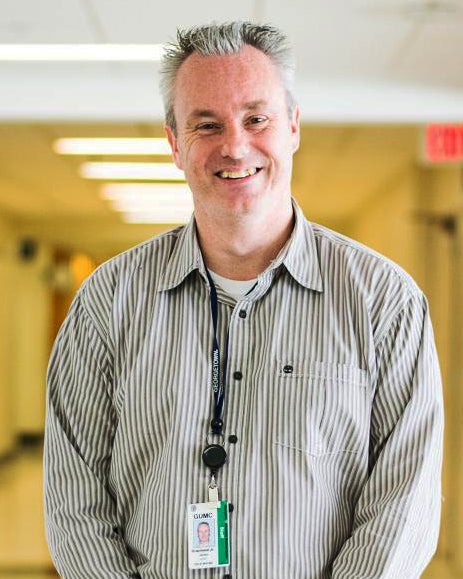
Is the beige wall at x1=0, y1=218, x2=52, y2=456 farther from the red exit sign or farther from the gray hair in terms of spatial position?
the gray hair

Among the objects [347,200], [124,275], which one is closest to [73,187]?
[347,200]

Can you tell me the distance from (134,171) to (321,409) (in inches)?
159

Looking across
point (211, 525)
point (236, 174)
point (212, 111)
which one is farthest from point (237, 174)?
point (211, 525)

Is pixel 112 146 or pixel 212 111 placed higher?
pixel 112 146

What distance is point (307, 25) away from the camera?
3885 mm

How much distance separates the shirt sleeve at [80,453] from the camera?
148cm

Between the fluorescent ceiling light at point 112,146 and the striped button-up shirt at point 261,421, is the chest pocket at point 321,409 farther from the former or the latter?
the fluorescent ceiling light at point 112,146

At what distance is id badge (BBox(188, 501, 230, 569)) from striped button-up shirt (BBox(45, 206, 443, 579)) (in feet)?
0.05

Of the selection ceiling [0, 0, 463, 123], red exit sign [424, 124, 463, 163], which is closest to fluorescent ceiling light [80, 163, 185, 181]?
ceiling [0, 0, 463, 123]

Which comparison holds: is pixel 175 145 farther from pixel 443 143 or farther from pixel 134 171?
pixel 134 171

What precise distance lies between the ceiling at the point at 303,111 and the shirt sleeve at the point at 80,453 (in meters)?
2.67

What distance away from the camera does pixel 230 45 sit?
1477mm

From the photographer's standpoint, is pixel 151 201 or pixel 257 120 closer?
pixel 257 120

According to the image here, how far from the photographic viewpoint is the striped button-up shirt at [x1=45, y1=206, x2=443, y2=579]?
4.60 feet
